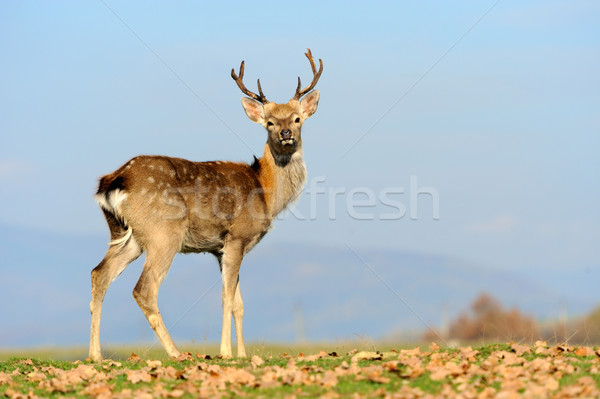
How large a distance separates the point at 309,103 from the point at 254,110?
964 mm

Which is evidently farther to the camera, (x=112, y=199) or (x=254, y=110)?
(x=254, y=110)

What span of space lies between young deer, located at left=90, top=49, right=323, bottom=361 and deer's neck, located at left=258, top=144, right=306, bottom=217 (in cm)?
2

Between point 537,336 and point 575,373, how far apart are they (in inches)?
152

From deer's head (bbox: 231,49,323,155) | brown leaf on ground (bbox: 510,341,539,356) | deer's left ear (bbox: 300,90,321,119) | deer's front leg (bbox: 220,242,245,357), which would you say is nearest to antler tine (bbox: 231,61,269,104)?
deer's head (bbox: 231,49,323,155)

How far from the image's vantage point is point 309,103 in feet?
45.6

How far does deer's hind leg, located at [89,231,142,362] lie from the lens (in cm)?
1189

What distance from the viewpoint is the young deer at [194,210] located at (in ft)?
38.2

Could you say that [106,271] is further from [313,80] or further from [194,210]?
[313,80]

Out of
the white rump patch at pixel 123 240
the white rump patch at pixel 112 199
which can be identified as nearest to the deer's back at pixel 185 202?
the white rump patch at pixel 112 199

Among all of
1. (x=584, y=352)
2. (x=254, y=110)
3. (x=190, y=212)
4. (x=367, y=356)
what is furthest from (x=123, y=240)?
(x=584, y=352)

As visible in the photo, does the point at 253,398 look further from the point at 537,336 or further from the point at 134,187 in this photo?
the point at 537,336

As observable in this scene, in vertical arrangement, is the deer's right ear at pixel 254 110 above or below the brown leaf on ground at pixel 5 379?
above

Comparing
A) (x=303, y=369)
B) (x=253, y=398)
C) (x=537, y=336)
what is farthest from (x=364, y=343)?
(x=253, y=398)

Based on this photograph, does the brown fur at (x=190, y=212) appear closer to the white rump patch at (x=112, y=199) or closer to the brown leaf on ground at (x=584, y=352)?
the white rump patch at (x=112, y=199)
